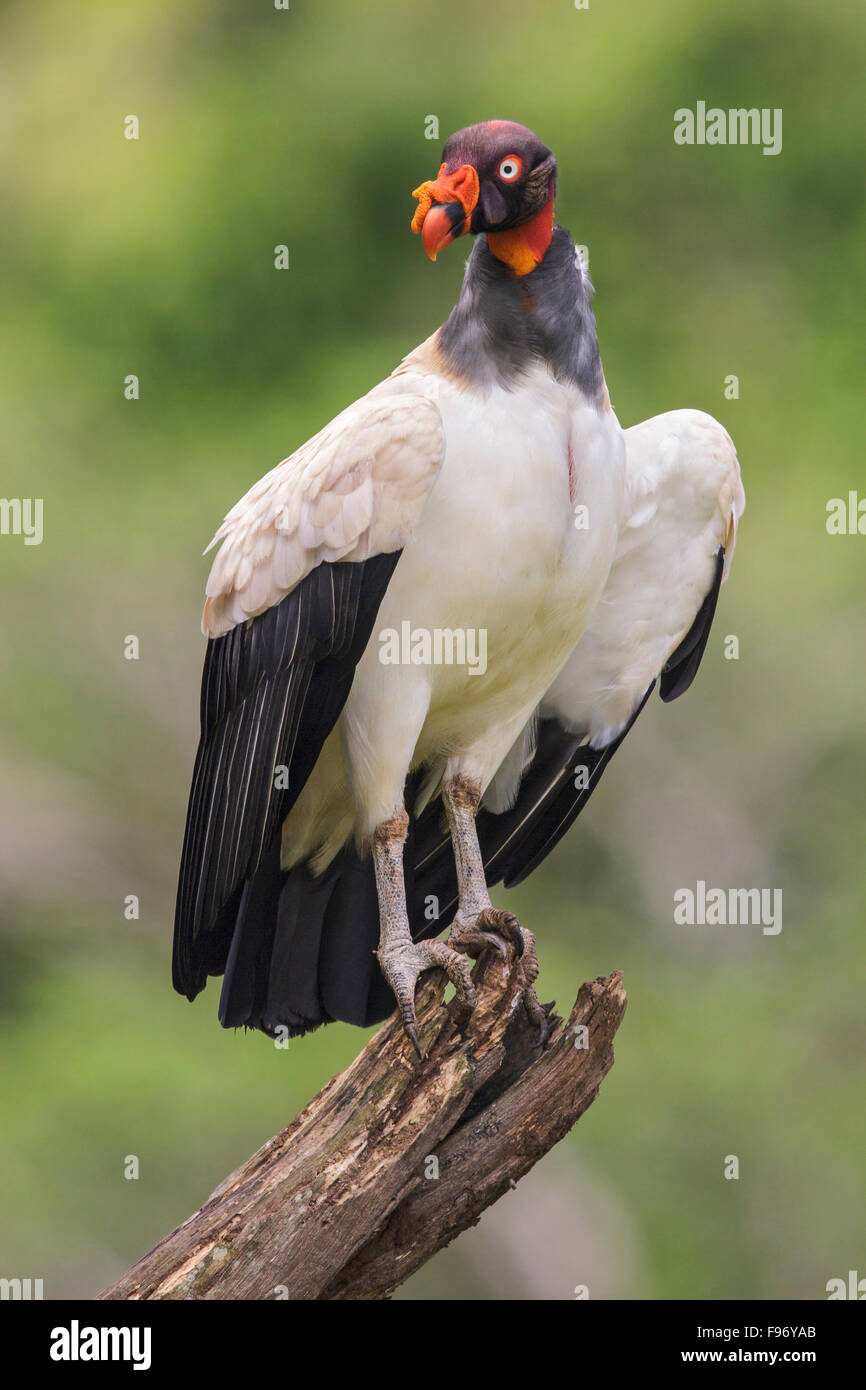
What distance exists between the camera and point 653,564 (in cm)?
424

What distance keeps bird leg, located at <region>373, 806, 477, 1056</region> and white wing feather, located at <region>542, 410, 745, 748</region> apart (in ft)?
2.54

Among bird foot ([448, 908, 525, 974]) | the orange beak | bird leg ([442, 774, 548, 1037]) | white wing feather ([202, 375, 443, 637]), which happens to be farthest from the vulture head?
bird foot ([448, 908, 525, 974])

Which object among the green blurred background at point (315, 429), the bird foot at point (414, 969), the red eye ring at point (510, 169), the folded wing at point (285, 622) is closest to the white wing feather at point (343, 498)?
the folded wing at point (285, 622)

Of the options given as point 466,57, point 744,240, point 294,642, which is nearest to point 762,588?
point 744,240

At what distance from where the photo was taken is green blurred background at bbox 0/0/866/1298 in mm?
8234

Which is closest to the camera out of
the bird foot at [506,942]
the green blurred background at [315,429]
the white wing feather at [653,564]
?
the bird foot at [506,942]

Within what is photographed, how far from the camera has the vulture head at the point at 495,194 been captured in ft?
11.1

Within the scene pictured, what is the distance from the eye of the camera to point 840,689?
8.60 metres

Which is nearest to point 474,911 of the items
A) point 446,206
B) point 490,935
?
point 490,935

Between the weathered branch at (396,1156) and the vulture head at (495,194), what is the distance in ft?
5.31

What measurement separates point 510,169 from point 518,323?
1.10 feet

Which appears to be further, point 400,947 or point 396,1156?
point 400,947

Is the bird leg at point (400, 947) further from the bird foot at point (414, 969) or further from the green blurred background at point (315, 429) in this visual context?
the green blurred background at point (315, 429)

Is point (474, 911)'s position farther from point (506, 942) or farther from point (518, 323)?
point (518, 323)
